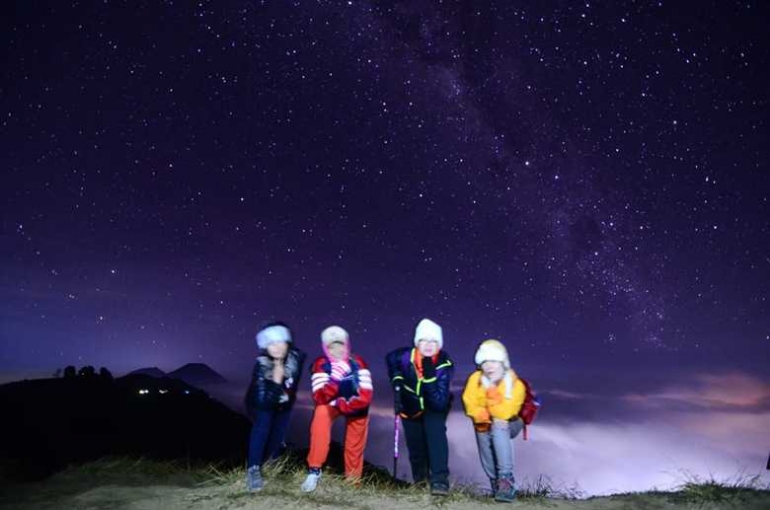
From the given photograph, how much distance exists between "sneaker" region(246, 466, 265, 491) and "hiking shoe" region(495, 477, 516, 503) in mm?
2713

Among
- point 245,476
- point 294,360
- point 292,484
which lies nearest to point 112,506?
point 245,476

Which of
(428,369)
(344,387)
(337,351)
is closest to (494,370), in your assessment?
(428,369)

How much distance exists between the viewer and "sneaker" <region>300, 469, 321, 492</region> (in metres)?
5.67

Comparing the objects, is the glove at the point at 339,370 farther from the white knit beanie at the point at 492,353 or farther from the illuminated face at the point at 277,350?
the white knit beanie at the point at 492,353

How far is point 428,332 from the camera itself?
638 centimetres

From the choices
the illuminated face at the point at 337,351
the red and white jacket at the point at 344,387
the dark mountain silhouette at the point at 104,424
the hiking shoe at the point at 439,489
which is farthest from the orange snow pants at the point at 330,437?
the dark mountain silhouette at the point at 104,424

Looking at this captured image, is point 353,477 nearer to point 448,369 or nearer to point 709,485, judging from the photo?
point 448,369

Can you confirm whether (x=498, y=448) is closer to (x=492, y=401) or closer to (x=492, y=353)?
(x=492, y=401)

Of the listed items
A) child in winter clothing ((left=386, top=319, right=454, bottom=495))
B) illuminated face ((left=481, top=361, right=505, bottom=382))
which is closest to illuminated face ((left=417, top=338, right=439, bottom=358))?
child in winter clothing ((left=386, top=319, right=454, bottom=495))

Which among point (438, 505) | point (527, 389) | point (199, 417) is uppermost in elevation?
point (527, 389)

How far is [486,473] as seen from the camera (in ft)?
19.7

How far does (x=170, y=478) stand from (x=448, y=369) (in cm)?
425

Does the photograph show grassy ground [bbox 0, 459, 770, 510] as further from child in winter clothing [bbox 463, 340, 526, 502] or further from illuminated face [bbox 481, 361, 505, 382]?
illuminated face [bbox 481, 361, 505, 382]

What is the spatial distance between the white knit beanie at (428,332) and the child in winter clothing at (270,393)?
1605 millimetres
